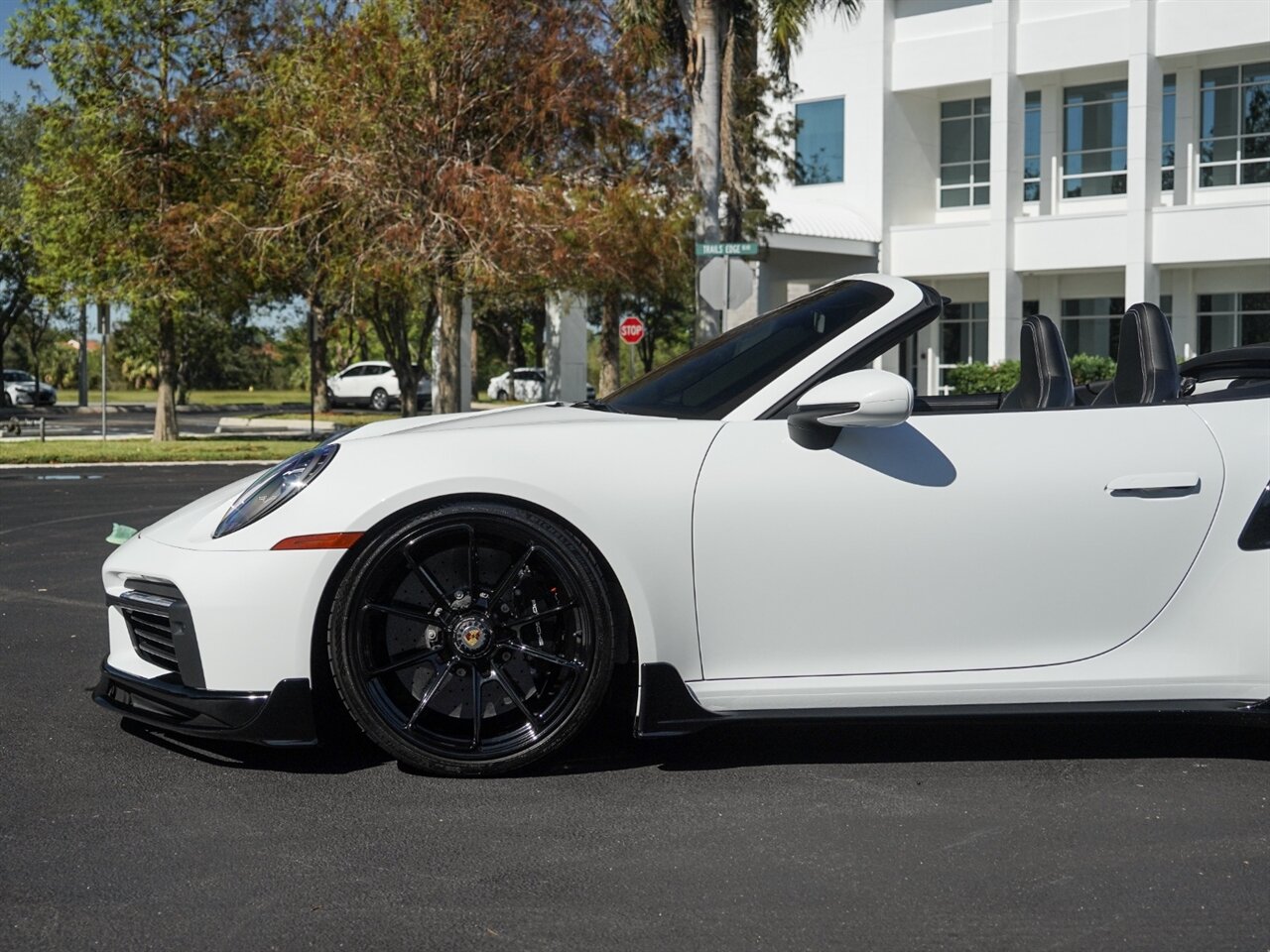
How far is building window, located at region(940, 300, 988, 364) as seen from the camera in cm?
3734

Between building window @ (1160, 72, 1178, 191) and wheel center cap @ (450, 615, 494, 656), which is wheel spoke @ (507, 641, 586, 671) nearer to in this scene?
wheel center cap @ (450, 615, 494, 656)

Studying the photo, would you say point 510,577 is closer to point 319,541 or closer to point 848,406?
point 319,541

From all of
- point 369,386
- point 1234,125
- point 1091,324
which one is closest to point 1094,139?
point 1234,125

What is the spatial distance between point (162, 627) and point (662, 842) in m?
1.55

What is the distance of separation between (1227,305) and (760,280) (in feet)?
34.6

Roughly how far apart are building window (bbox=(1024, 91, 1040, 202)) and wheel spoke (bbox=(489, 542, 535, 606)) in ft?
113

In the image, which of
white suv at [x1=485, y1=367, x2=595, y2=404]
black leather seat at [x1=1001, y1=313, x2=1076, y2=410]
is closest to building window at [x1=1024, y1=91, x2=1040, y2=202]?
white suv at [x1=485, y1=367, x2=595, y2=404]

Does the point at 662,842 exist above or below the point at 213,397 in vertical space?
below

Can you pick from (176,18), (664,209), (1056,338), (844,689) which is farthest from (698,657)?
(176,18)

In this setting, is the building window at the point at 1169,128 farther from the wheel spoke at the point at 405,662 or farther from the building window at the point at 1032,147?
the wheel spoke at the point at 405,662

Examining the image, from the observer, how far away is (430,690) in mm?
4152

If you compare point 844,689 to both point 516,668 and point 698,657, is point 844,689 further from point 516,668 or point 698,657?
point 516,668

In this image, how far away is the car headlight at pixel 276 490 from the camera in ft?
13.8

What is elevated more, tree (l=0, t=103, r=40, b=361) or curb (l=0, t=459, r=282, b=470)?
tree (l=0, t=103, r=40, b=361)
